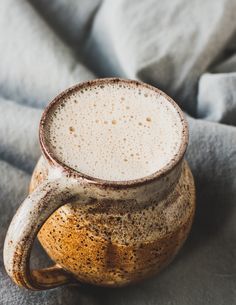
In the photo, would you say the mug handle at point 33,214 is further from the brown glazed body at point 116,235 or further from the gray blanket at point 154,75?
the gray blanket at point 154,75

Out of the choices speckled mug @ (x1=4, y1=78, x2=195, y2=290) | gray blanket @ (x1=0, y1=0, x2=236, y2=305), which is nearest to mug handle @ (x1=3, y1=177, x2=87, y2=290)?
speckled mug @ (x1=4, y1=78, x2=195, y2=290)

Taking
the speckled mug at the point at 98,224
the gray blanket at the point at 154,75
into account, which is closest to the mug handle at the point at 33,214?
the speckled mug at the point at 98,224

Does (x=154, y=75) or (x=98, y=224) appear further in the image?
(x=154, y=75)

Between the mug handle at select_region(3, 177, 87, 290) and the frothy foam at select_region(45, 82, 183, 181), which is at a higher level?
the frothy foam at select_region(45, 82, 183, 181)

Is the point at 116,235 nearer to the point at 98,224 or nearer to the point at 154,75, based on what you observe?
the point at 98,224

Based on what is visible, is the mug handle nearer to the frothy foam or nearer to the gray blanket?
the frothy foam

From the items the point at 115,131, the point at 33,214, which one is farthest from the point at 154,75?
the point at 33,214
